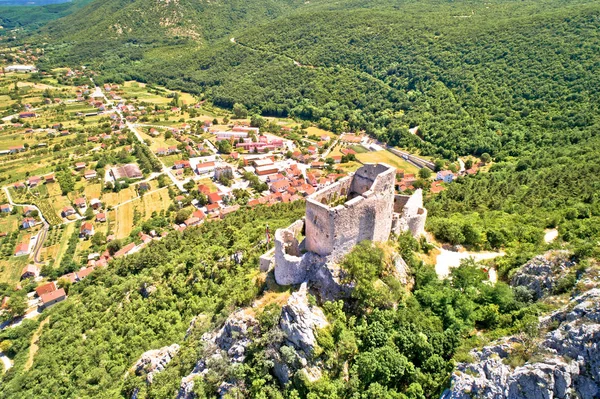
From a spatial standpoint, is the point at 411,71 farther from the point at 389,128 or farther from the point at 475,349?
the point at 475,349

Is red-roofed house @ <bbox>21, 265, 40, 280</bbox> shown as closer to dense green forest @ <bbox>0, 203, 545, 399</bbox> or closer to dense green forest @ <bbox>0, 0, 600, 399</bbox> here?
dense green forest @ <bbox>0, 203, 545, 399</bbox>

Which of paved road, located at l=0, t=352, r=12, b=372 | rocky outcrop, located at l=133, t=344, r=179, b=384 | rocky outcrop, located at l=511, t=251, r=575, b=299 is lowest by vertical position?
paved road, located at l=0, t=352, r=12, b=372

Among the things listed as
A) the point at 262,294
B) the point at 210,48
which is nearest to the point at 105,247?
the point at 262,294

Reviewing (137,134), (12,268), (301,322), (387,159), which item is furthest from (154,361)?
(137,134)

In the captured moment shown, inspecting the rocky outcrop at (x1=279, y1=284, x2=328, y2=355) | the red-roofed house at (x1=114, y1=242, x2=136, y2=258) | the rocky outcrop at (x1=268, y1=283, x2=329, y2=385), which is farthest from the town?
the rocky outcrop at (x1=268, y1=283, x2=329, y2=385)

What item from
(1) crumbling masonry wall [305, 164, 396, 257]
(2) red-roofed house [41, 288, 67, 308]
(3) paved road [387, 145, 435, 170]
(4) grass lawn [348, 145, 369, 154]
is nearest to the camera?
(1) crumbling masonry wall [305, 164, 396, 257]

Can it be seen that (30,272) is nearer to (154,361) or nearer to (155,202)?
(155,202)

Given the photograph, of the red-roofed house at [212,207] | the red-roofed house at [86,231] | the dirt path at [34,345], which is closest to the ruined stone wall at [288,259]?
the dirt path at [34,345]
